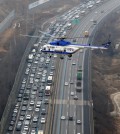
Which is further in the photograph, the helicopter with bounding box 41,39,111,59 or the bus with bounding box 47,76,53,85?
the bus with bounding box 47,76,53,85

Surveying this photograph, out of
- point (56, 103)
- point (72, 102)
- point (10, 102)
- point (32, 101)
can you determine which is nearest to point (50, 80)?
point (56, 103)

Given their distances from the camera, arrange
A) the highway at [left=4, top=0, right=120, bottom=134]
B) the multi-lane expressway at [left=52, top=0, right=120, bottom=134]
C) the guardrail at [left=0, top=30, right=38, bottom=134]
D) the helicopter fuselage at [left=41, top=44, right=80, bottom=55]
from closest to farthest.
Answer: the helicopter fuselage at [left=41, top=44, right=80, bottom=55] < the multi-lane expressway at [left=52, top=0, right=120, bottom=134] < the guardrail at [left=0, top=30, right=38, bottom=134] < the highway at [left=4, top=0, right=120, bottom=134]

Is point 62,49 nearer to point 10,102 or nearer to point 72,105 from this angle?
point 72,105

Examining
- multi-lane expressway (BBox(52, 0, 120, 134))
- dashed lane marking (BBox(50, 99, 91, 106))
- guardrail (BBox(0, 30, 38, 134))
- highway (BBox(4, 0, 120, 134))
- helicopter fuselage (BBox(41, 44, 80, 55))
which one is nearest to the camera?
helicopter fuselage (BBox(41, 44, 80, 55))

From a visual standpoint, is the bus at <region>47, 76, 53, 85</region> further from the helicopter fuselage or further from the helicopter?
the helicopter

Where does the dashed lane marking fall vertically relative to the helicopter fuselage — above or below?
below

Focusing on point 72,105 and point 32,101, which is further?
point 32,101

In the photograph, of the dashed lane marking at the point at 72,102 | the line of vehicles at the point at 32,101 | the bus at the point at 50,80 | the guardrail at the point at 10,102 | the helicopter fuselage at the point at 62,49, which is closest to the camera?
the helicopter fuselage at the point at 62,49

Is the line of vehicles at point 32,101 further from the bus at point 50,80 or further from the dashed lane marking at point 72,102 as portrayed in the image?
the dashed lane marking at point 72,102

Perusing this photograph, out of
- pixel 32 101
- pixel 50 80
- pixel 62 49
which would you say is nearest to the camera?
pixel 62 49

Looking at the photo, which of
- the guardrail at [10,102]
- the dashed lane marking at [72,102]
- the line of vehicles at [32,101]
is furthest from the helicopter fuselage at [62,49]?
the dashed lane marking at [72,102]

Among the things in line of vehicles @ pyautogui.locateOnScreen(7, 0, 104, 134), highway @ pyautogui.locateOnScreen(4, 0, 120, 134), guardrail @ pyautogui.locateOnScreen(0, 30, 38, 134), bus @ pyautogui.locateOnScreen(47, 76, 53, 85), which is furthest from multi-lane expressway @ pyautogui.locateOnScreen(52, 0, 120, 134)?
guardrail @ pyautogui.locateOnScreen(0, 30, 38, 134)

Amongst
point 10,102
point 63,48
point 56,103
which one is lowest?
point 10,102
